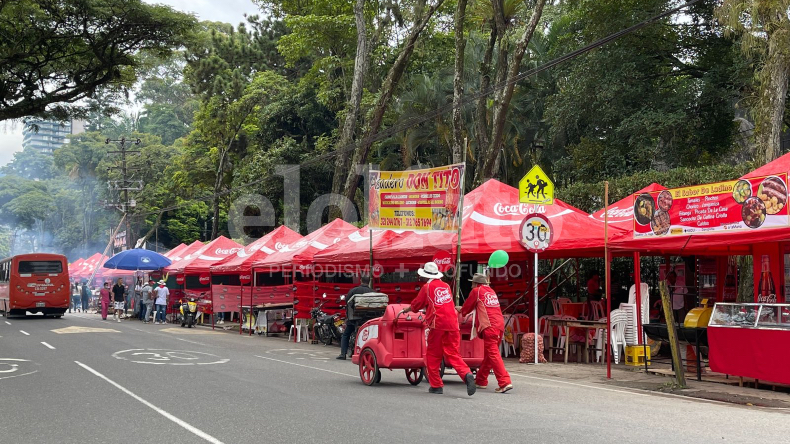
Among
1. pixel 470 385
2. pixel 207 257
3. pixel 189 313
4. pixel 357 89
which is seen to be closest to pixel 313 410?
pixel 470 385

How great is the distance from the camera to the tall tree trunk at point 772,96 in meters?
18.1

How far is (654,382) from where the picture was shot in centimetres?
1309

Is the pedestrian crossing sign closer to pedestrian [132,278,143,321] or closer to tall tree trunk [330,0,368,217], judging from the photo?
tall tree trunk [330,0,368,217]

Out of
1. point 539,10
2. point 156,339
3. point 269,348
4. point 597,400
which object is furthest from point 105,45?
point 597,400

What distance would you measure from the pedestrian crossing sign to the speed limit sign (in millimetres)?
379

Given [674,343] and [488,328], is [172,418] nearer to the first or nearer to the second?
[488,328]

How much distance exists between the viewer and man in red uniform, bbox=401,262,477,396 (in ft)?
36.2

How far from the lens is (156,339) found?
22.6 meters

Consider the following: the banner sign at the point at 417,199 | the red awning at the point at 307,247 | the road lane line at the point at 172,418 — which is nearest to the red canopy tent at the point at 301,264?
the red awning at the point at 307,247

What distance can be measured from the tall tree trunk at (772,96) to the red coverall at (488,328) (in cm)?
994

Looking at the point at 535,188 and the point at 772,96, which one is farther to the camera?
the point at 772,96

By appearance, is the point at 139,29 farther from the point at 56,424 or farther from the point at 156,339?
the point at 56,424

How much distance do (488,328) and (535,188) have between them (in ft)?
16.7

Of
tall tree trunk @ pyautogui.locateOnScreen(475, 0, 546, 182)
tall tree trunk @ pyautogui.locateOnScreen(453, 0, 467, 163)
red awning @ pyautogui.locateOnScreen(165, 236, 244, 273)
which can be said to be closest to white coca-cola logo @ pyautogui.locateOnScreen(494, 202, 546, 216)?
tall tree trunk @ pyautogui.locateOnScreen(475, 0, 546, 182)
